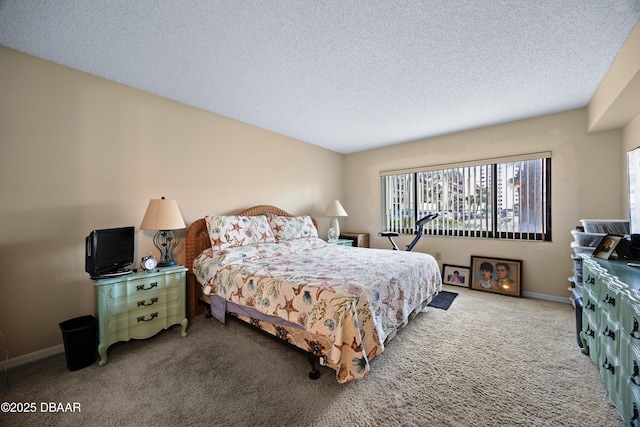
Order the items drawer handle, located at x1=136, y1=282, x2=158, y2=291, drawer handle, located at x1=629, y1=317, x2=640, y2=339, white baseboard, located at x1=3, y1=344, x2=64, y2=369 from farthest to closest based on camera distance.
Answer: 1. drawer handle, located at x1=136, y1=282, x2=158, y2=291
2. white baseboard, located at x1=3, y1=344, x2=64, y2=369
3. drawer handle, located at x1=629, y1=317, x2=640, y2=339

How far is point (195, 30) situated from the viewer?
5.80 feet

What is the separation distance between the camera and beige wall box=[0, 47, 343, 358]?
2.00 metres

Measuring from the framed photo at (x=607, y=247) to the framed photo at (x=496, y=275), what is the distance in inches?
64.8

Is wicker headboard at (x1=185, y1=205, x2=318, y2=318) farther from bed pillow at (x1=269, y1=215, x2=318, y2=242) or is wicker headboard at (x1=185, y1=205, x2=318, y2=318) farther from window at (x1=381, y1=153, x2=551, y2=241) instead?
window at (x1=381, y1=153, x2=551, y2=241)

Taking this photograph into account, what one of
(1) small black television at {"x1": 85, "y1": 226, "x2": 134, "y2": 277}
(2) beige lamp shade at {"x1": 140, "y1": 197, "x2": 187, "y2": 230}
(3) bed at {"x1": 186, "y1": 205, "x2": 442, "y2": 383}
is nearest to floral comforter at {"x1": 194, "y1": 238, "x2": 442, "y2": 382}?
(3) bed at {"x1": 186, "y1": 205, "x2": 442, "y2": 383}

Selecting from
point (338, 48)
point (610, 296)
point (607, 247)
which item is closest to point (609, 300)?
point (610, 296)

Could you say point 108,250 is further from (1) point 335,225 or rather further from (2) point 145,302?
(1) point 335,225

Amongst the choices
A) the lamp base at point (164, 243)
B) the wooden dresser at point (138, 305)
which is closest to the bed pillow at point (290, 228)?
the lamp base at point (164, 243)

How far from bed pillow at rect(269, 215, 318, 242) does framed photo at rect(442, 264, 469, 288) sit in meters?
2.29

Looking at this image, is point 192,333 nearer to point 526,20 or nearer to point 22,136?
point 22,136

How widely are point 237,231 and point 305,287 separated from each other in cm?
155

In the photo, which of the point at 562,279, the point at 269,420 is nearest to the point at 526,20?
the point at 269,420

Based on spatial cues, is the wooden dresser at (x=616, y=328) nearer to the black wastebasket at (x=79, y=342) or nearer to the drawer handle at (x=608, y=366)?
the drawer handle at (x=608, y=366)

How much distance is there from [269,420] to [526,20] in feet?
10.0
